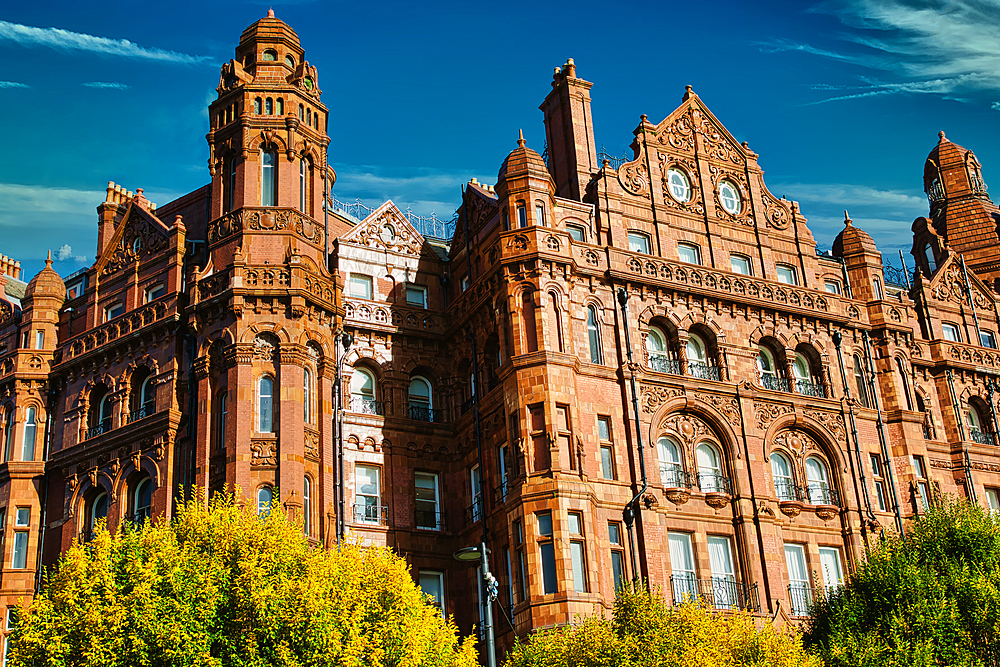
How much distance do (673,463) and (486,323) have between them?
9940 millimetres

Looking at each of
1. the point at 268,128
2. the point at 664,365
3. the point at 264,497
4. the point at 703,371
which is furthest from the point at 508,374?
the point at 268,128

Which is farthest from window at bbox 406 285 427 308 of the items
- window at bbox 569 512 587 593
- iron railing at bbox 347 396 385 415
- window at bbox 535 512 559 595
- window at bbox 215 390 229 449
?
window at bbox 569 512 587 593

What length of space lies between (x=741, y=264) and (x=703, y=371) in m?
6.93

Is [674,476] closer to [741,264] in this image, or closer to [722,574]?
[722,574]

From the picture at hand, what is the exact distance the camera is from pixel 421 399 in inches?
2272

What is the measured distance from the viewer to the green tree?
42406 mm

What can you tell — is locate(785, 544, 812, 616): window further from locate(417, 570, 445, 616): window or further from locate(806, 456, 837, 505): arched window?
locate(417, 570, 445, 616): window

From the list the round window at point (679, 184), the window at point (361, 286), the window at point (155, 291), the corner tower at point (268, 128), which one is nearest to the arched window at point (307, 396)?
the window at point (361, 286)

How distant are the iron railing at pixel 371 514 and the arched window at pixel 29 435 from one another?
15941 millimetres

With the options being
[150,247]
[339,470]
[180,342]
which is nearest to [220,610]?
[339,470]

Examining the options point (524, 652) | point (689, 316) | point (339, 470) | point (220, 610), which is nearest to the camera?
point (220, 610)

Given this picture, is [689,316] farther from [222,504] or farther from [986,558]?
[222,504]

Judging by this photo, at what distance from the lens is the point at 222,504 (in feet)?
136

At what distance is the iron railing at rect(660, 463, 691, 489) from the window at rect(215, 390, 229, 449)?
17.6m
